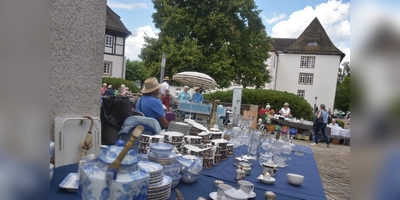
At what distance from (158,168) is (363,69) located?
1.00 m

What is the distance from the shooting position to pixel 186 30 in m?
16.7

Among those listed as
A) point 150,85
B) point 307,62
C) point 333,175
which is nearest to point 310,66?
point 307,62

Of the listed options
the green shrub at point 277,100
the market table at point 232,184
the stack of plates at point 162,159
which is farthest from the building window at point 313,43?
the stack of plates at point 162,159

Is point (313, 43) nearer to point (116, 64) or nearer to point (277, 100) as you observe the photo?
point (277, 100)

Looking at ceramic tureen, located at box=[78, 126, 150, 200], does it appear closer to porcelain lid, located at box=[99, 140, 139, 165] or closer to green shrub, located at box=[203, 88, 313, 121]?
porcelain lid, located at box=[99, 140, 139, 165]

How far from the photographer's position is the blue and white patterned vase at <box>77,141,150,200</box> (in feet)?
2.96

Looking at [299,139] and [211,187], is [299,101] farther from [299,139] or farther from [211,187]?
[211,187]

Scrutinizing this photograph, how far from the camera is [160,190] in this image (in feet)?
4.46

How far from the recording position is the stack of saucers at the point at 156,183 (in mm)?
1309

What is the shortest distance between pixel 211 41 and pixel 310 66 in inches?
635

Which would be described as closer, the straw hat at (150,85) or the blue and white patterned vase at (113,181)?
the blue and white patterned vase at (113,181)

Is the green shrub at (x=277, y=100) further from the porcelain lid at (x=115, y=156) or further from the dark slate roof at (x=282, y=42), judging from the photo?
the dark slate roof at (x=282, y=42)

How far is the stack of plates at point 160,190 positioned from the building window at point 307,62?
3013 centimetres

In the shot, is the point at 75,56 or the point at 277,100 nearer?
the point at 75,56
